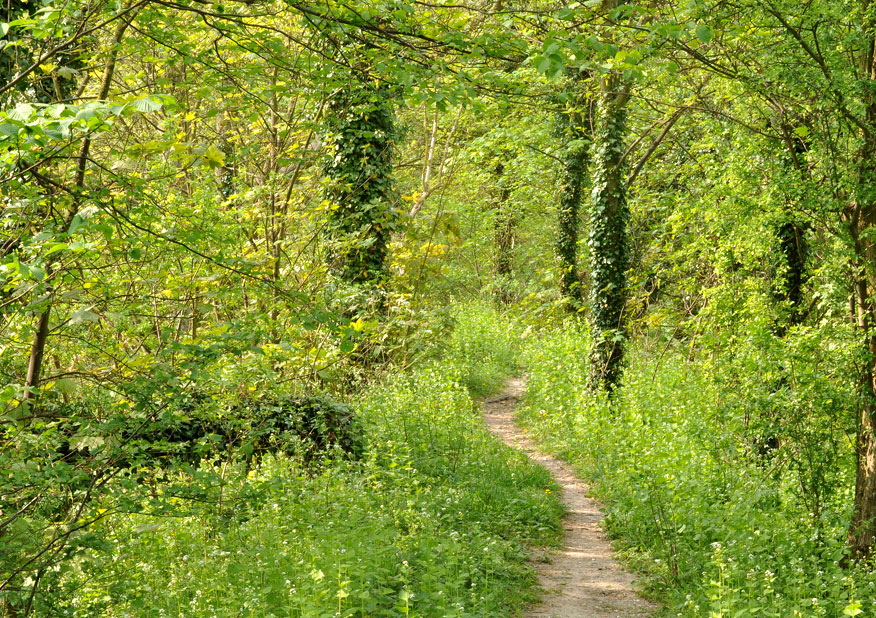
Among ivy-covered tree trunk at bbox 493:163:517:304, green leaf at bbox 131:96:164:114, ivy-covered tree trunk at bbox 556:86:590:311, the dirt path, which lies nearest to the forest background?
green leaf at bbox 131:96:164:114

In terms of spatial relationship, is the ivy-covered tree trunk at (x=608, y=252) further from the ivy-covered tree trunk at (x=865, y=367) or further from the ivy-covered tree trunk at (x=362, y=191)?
the ivy-covered tree trunk at (x=865, y=367)

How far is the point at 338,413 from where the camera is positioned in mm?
8875

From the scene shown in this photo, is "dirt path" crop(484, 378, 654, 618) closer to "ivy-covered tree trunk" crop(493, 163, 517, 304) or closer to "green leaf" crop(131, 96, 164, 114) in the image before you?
"green leaf" crop(131, 96, 164, 114)

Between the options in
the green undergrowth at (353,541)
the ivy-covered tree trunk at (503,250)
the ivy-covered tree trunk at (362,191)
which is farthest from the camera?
the ivy-covered tree trunk at (503,250)

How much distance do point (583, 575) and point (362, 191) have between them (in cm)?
635

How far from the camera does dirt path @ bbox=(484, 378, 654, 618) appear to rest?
638 cm

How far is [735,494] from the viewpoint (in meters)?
6.68

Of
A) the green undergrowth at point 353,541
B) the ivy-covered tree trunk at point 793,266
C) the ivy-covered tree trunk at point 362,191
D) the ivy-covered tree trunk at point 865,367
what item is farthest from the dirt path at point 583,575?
the ivy-covered tree trunk at point 362,191

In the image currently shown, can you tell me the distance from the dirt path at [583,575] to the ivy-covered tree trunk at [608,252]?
8.52 ft

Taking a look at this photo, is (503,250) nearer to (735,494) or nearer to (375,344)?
(375,344)

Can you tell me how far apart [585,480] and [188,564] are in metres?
6.30

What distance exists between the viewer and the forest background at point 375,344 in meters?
4.30

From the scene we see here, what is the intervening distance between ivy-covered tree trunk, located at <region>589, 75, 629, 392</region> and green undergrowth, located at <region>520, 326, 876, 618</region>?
1.63m

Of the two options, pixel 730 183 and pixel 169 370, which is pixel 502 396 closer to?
pixel 730 183
